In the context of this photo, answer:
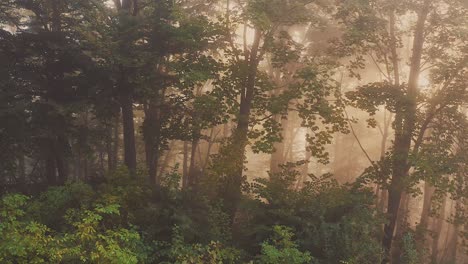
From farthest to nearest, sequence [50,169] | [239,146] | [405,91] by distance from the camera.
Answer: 1. [50,169]
2. [405,91]
3. [239,146]

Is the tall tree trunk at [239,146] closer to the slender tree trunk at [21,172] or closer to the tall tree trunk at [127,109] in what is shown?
the tall tree trunk at [127,109]

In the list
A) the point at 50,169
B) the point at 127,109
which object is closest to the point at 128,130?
the point at 127,109

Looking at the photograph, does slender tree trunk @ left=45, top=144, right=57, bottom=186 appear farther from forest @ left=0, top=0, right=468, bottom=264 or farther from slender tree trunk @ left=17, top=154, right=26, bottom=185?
slender tree trunk @ left=17, top=154, right=26, bottom=185

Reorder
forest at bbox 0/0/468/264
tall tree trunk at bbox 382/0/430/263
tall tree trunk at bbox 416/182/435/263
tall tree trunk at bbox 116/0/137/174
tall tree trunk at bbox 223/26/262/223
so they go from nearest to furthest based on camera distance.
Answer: forest at bbox 0/0/468/264
tall tree trunk at bbox 382/0/430/263
tall tree trunk at bbox 223/26/262/223
tall tree trunk at bbox 116/0/137/174
tall tree trunk at bbox 416/182/435/263

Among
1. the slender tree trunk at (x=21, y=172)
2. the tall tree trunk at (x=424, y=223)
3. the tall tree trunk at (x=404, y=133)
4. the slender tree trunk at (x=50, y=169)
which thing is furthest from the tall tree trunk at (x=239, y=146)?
the tall tree trunk at (x=424, y=223)

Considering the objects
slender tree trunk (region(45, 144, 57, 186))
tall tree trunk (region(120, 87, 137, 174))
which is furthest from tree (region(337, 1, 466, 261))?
slender tree trunk (region(45, 144, 57, 186))

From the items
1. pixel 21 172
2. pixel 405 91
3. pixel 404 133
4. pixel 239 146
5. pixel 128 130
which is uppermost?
pixel 405 91

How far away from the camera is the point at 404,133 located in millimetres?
14852

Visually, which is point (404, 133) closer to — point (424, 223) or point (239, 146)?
point (239, 146)

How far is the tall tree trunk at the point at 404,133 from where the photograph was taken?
563 inches

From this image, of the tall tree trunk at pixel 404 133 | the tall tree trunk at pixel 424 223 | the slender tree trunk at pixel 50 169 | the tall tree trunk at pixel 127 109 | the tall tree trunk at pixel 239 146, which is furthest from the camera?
the tall tree trunk at pixel 424 223

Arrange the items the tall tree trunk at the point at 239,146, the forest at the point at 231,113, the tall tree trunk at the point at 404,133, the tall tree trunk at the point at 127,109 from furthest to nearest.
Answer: the tall tree trunk at the point at 127,109, the tall tree trunk at the point at 239,146, the tall tree trunk at the point at 404,133, the forest at the point at 231,113

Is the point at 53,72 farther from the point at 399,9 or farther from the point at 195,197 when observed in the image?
the point at 399,9

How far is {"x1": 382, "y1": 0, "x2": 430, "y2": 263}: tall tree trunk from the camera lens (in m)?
14.3
